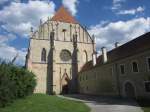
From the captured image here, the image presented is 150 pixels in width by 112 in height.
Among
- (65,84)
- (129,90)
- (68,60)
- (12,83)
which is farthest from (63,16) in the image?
(12,83)

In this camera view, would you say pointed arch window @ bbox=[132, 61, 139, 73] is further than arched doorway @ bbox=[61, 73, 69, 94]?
No

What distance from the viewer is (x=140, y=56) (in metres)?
23.2

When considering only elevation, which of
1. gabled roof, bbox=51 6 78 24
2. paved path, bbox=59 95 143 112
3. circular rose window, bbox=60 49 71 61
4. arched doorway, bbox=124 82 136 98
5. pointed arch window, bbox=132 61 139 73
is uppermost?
gabled roof, bbox=51 6 78 24

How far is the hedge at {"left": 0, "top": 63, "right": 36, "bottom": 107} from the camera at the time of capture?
15.4 metres

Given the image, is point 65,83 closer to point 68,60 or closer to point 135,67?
point 68,60

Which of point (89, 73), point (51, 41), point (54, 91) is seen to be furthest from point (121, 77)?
point (51, 41)

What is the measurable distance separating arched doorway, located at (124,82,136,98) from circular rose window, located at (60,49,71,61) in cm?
2107

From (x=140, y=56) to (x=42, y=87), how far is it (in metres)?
24.2

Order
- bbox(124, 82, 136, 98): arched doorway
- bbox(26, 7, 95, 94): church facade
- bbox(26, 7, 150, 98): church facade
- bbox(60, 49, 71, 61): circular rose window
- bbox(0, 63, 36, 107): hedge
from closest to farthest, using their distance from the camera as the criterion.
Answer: bbox(0, 63, 36, 107): hedge < bbox(124, 82, 136, 98): arched doorway < bbox(26, 7, 150, 98): church facade < bbox(26, 7, 95, 94): church facade < bbox(60, 49, 71, 61): circular rose window

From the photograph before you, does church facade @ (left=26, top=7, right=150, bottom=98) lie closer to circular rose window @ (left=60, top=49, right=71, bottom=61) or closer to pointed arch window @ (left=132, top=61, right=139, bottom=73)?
circular rose window @ (left=60, top=49, right=71, bottom=61)

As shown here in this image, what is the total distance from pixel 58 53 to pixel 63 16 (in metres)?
10.5

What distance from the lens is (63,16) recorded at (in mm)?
49000

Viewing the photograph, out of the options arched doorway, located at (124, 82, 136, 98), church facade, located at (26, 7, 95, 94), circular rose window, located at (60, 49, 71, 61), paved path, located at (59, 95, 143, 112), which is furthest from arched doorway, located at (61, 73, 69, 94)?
paved path, located at (59, 95, 143, 112)

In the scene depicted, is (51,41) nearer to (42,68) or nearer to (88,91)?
(42,68)
